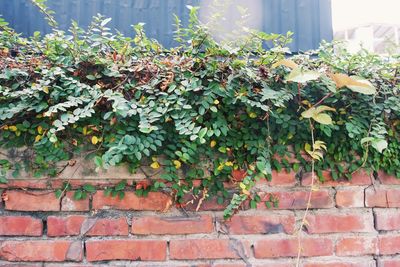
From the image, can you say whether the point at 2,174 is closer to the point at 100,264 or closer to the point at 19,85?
the point at 19,85

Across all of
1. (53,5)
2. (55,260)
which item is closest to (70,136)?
(55,260)

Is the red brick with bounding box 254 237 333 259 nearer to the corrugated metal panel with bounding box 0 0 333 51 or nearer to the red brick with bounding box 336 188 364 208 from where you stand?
the red brick with bounding box 336 188 364 208

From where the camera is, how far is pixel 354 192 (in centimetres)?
128

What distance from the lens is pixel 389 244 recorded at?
1269 millimetres

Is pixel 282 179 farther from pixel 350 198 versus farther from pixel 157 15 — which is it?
pixel 157 15

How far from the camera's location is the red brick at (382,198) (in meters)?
1.28

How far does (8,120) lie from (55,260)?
497mm

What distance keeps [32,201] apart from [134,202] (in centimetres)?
35

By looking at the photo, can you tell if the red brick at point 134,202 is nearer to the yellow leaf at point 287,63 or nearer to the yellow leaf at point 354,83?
the yellow leaf at point 287,63

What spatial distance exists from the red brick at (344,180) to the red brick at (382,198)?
0.13 feet

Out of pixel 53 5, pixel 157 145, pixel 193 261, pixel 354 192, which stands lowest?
pixel 193 261

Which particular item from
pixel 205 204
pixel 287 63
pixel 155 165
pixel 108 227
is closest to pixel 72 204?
pixel 108 227

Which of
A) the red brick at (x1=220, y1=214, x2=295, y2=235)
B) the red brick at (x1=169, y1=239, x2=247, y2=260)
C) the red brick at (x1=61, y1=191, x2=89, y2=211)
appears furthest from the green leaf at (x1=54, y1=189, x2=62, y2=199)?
the red brick at (x1=220, y1=214, x2=295, y2=235)

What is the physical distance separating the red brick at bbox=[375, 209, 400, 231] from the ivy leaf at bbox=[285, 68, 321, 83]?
603 millimetres
